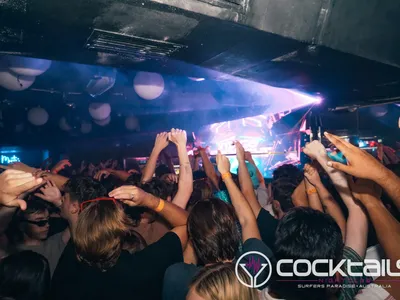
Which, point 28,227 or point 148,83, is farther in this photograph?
Answer: point 148,83

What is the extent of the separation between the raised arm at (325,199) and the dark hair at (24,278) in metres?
1.82

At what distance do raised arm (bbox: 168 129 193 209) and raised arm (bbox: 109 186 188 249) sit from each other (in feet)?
1.50

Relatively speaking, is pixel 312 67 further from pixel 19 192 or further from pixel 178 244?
pixel 19 192

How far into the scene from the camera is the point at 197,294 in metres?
1.17

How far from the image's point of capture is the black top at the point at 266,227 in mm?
2072

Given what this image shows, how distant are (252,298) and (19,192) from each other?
1.13 m

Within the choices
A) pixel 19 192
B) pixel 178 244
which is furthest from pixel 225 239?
pixel 19 192

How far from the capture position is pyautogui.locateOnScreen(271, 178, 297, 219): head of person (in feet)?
9.21

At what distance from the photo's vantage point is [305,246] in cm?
130

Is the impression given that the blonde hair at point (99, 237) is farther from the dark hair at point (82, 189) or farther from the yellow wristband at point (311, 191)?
the yellow wristband at point (311, 191)

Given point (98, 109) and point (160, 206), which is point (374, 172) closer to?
point (160, 206)

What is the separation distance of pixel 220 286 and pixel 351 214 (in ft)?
3.46

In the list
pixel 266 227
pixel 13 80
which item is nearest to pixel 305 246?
pixel 266 227

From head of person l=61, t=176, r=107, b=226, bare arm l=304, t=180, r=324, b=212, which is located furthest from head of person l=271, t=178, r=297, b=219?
head of person l=61, t=176, r=107, b=226
